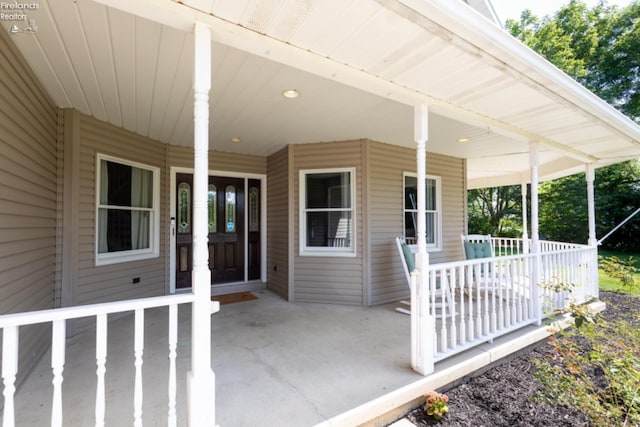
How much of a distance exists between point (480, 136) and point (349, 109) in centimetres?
228

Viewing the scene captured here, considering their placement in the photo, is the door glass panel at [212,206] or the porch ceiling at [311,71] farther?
the door glass panel at [212,206]

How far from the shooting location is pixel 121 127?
373cm

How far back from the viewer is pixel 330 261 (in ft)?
14.7

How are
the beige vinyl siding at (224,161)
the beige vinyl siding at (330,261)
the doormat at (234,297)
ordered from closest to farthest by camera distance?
the beige vinyl siding at (330,261), the doormat at (234,297), the beige vinyl siding at (224,161)

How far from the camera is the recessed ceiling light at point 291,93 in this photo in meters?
2.72

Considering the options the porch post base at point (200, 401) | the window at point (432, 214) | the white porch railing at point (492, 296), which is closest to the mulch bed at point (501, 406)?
the white porch railing at point (492, 296)

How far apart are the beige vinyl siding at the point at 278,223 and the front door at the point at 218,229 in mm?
505

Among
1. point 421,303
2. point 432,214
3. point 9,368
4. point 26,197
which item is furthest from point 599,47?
point 9,368

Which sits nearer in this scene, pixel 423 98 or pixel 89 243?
pixel 423 98

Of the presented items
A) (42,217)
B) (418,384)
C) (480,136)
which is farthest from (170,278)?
(480,136)

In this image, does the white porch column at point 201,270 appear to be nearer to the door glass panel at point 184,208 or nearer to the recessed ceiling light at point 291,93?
the recessed ceiling light at point 291,93

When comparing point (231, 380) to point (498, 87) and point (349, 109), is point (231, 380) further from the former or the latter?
point (498, 87)

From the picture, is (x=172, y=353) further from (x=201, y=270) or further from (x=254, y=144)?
(x=254, y=144)

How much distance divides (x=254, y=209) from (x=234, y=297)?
159 cm
